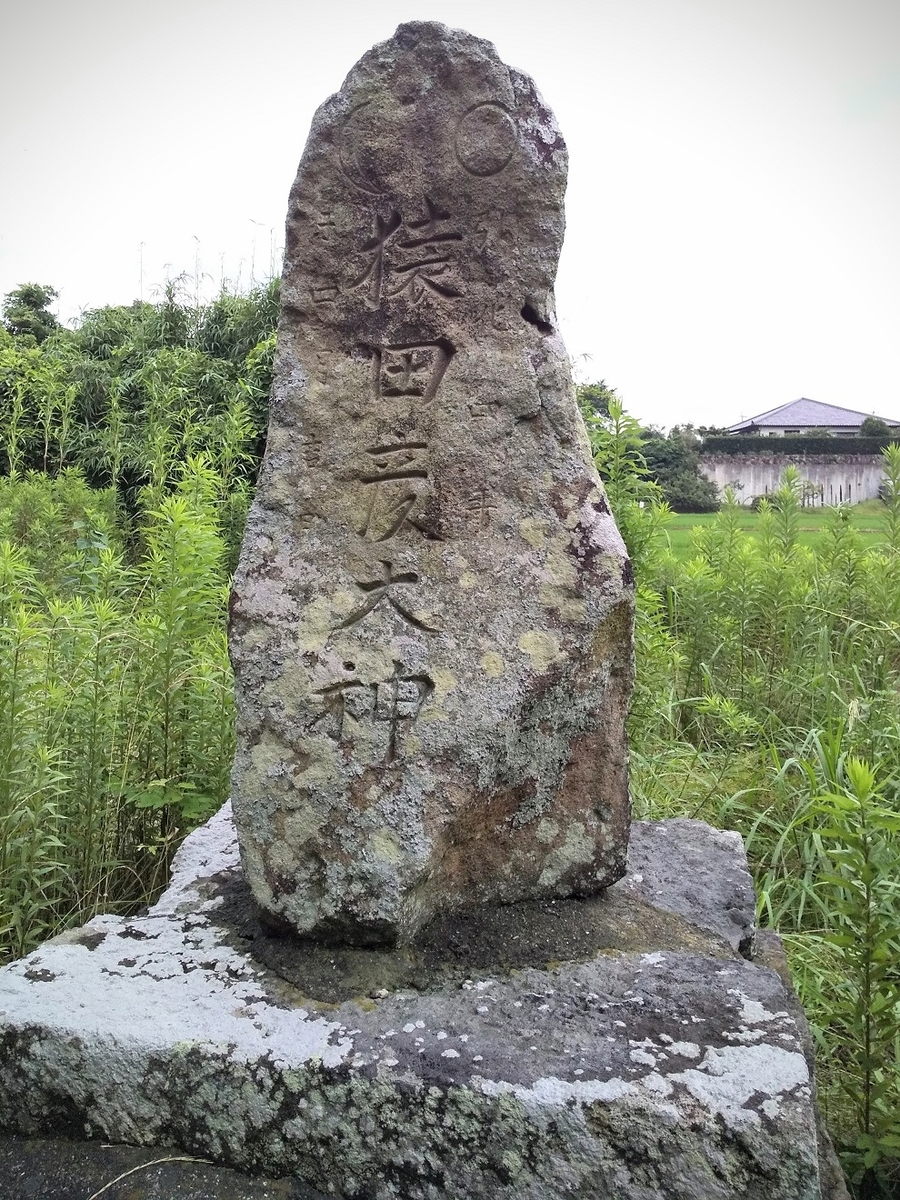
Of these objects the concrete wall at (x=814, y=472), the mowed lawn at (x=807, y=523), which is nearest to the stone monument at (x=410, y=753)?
the mowed lawn at (x=807, y=523)

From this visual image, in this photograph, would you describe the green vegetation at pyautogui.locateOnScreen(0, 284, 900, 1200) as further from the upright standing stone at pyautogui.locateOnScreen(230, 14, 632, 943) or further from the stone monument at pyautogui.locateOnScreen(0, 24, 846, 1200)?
the upright standing stone at pyautogui.locateOnScreen(230, 14, 632, 943)

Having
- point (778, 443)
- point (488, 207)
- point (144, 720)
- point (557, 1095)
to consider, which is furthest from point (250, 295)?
point (778, 443)

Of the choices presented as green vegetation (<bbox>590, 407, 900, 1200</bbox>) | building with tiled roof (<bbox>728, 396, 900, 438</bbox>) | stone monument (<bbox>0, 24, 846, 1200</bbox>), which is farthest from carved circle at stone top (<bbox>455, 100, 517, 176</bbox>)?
building with tiled roof (<bbox>728, 396, 900, 438</bbox>)

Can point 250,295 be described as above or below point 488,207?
above

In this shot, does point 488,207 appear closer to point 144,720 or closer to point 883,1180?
point 144,720

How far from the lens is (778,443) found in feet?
47.2

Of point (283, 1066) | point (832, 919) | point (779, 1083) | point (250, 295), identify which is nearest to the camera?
point (779, 1083)

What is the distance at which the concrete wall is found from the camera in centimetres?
981

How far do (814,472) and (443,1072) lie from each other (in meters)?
9.78

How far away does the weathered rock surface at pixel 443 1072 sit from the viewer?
5.16 feet

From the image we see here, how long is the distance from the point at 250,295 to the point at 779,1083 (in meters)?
8.00

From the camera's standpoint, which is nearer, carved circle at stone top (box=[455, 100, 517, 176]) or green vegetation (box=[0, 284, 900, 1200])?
carved circle at stone top (box=[455, 100, 517, 176])

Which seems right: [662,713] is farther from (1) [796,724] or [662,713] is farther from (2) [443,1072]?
(2) [443,1072]

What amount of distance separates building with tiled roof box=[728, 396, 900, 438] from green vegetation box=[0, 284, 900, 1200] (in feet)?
44.4
